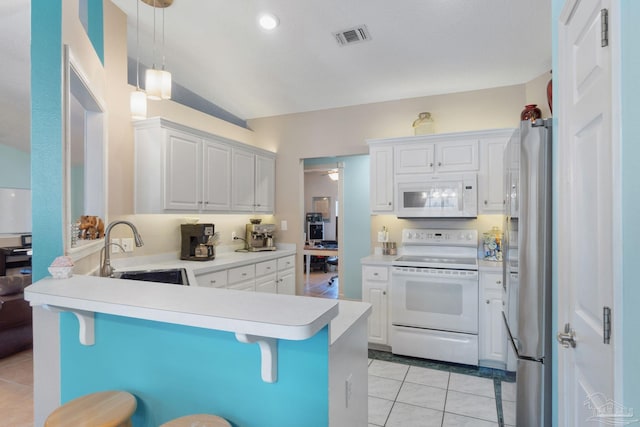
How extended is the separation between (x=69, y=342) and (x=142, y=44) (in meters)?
2.91

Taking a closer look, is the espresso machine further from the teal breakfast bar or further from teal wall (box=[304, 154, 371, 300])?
the teal breakfast bar

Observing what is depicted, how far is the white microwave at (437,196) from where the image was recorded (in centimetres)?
327

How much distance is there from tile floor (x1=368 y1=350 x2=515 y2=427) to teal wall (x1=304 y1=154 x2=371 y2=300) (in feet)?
7.09

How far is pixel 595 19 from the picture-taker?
3.35 feet

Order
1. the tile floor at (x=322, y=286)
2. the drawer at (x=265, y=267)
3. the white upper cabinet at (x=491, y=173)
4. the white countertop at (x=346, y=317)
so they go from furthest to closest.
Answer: the tile floor at (x=322, y=286)
the drawer at (x=265, y=267)
the white upper cabinet at (x=491, y=173)
the white countertop at (x=346, y=317)

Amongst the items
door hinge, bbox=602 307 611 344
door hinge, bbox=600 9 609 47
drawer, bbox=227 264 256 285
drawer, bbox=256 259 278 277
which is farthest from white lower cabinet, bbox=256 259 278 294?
door hinge, bbox=600 9 609 47

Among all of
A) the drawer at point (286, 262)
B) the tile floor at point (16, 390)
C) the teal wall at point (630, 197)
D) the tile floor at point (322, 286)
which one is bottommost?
the tile floor at point (322, 286)

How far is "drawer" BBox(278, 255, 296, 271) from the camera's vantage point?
4.15 m

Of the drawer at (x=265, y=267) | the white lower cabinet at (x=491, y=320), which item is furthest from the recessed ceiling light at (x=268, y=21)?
the white lower cabinet at (x=491, y=320)

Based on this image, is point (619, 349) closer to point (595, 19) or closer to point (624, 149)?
point (624, 149)

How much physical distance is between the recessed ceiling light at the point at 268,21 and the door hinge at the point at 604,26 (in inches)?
99.2

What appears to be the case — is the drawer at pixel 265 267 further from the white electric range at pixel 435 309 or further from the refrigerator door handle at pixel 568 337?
the refrigerator door handle at pixel 568 337

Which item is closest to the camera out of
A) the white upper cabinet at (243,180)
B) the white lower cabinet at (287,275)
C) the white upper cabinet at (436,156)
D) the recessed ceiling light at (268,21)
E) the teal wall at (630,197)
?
the teal wall at (630,197)

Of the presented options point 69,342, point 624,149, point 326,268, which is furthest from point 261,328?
point 326,268
